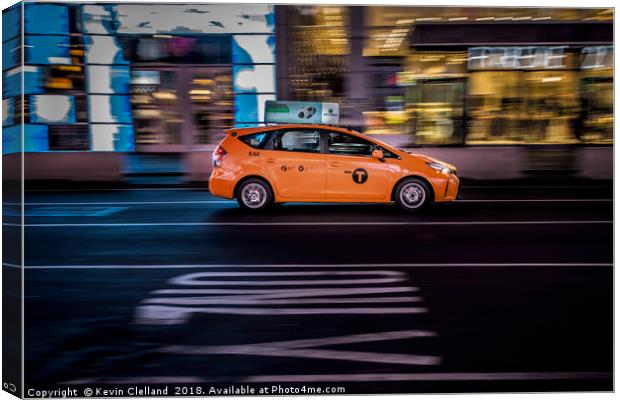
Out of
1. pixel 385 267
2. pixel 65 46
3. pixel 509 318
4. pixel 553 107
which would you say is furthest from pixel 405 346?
pixel 65 46

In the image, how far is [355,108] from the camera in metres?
6.23

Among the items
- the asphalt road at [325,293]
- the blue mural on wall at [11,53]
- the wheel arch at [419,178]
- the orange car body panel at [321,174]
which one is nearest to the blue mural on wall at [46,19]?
the blue mural on wall at [11,53]

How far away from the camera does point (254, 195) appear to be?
8.09 m

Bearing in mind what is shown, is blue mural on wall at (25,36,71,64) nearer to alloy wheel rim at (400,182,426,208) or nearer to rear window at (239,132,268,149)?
rear window at (239,132,268,149)

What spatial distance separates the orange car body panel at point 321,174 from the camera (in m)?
7.14

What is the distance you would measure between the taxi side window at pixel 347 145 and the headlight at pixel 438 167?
0.64 metres

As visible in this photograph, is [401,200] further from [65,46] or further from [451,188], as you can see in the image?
[65,46]

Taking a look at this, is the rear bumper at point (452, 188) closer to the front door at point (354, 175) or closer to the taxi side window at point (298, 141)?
the front door at point (354, 175)

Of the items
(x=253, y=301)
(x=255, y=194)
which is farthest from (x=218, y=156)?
(x=255, y=194)

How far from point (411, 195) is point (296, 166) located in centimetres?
146

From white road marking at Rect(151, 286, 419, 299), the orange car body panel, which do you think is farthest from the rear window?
white road marking at Rect(151, 286, 419, 299)

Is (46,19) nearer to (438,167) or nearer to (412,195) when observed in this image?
(438,167)

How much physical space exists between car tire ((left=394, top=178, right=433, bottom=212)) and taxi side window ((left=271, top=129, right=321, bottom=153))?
1.25m

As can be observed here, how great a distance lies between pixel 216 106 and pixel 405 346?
3.02m
